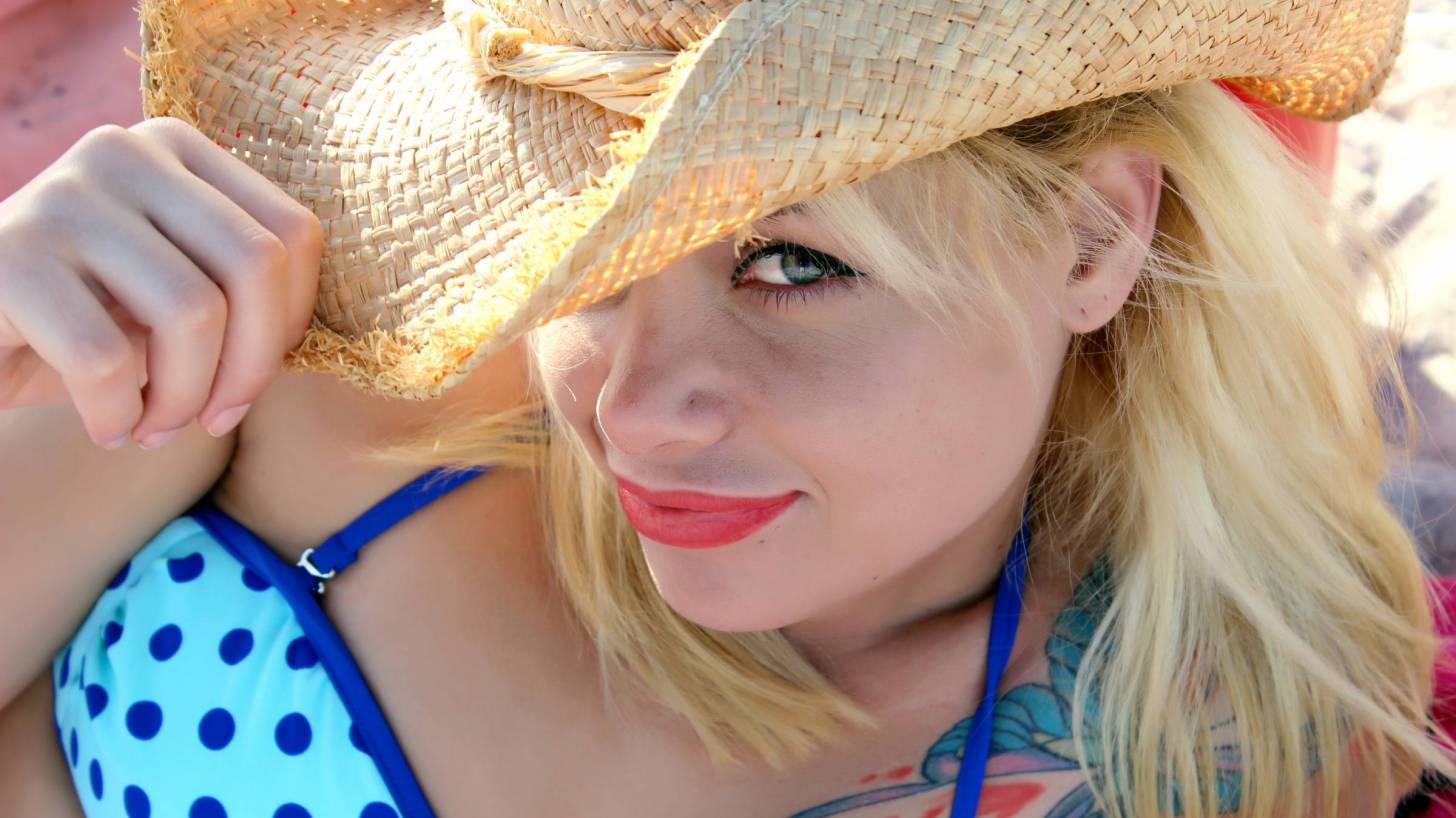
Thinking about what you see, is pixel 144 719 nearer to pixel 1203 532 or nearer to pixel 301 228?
pixel 301 228

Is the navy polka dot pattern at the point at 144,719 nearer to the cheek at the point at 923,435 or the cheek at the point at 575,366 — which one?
the cheek at the point at 575,366

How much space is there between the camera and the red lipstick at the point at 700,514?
A: 3.46 feet

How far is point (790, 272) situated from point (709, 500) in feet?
0.68

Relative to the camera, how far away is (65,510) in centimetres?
126

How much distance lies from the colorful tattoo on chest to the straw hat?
23.1 inches

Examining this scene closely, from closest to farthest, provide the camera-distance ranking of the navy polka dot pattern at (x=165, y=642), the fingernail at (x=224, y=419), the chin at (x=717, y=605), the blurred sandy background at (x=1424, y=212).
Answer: the fingernail at (x=224, y=419) < the chin at (x=717, y=605) < the navy polka dot pattern at (x=165, y=642) < the blurred sandy background at (x=1424, y=212)

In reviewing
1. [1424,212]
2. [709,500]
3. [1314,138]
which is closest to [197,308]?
[709,500]

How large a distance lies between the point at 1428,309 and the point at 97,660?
199 cm

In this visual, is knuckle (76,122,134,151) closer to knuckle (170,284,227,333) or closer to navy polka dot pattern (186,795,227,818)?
knuckle (170,284,227,333)

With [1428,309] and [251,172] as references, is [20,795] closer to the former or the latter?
[251,172]

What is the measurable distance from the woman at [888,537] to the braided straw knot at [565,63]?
11 mm

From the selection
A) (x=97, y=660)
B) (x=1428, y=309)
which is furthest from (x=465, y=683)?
(x=1428, y=309)

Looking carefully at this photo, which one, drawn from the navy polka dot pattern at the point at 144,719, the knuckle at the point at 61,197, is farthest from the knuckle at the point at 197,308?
the navy polka dot pattern at the point at 144,719

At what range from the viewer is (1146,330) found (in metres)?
1.27
